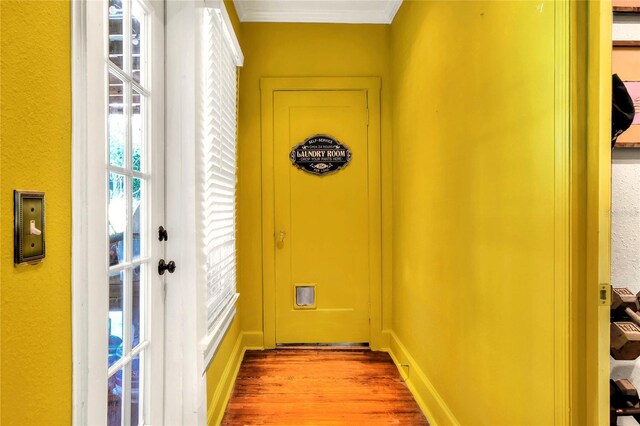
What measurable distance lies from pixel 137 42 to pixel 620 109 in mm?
1623

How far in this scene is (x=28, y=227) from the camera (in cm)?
61

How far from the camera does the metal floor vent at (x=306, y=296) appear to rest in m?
2.93

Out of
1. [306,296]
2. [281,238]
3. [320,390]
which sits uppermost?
[281,238]

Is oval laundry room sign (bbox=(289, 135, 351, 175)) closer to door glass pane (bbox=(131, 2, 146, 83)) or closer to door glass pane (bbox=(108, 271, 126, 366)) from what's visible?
door glass pane (bbox=(131, 2, 146, 83))

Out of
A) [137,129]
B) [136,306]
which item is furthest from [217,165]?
[136,306]

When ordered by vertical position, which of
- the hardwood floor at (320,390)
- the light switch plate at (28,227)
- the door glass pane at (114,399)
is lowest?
the hardwood floor at (320,390)

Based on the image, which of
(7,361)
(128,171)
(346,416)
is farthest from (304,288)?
(7,361)

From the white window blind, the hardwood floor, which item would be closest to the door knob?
the white window blind

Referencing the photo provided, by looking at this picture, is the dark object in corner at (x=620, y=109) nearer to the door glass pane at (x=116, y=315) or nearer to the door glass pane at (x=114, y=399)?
the door glass pane at (x=116, y=315)

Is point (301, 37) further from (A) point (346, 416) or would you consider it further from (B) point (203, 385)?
(A) point (346, 416)

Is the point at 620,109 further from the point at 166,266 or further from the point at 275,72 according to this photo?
the point at 275,72

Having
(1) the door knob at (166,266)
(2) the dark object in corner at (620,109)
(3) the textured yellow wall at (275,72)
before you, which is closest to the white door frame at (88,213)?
(1) the door knob at (166,266)

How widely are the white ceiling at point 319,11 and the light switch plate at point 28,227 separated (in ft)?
8.62

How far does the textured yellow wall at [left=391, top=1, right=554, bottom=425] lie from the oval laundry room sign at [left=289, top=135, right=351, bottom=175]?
792mm
